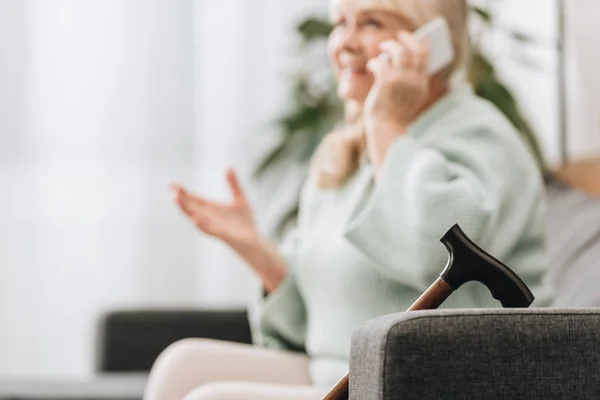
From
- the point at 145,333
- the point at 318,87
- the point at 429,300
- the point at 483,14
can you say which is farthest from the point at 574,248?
the point at 318,87

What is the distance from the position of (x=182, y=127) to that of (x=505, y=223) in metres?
2.13

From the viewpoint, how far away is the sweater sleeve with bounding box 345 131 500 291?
118 centimetres

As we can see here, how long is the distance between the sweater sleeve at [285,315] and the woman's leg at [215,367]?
0.05 metres

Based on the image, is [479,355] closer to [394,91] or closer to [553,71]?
[394,91]

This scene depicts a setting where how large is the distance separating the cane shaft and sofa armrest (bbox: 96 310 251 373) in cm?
131

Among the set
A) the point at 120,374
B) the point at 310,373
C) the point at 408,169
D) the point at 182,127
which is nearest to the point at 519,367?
the point at 408,169

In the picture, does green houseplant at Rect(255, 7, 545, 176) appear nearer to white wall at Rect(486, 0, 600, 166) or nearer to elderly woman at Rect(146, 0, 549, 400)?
white wall at Rect(486, 0, 600, 166)

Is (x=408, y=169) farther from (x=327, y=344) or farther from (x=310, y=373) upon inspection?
(x=310, y=373)

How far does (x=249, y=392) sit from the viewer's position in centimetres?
124

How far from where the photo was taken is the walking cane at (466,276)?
92cm

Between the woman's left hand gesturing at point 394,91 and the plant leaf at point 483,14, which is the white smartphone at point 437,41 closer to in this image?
the woman's left hand gesturing at point 394,91

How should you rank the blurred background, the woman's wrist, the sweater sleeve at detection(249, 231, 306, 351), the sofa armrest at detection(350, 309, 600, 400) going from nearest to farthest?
the sofa armrest at detection(350, 309, 600, 400) → the woman's wrist → the sweater sleeve at detection(249, 231, 306, 351) → the blurred background

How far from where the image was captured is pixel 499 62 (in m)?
3.07

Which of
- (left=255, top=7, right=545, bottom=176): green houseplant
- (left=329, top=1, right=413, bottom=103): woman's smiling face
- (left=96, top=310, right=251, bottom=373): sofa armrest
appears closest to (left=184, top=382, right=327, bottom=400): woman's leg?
(left=329, top=1, right=413, bottom=103): woman's smiling face
